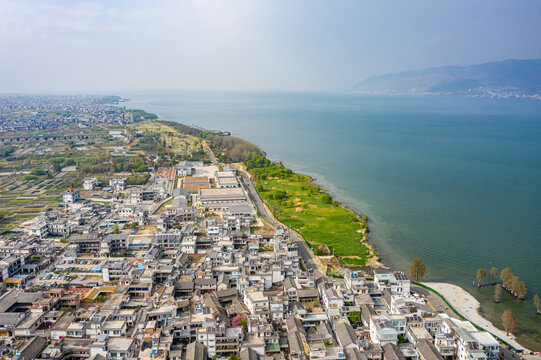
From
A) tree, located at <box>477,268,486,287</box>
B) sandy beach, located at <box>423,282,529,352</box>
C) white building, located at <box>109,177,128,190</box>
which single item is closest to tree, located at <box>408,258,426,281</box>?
sandy beach, located at <box>423,282,529,352</box>

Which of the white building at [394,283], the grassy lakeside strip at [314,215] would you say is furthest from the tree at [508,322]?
the grassy lakeside strip at [314,215]

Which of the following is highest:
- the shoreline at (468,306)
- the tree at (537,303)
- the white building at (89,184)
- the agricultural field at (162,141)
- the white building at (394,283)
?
the agricultural field at (162,141)

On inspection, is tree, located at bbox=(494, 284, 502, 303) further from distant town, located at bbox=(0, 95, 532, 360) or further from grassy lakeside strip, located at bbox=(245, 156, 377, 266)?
grassy lakeside strip, located at bbox=(245, 156, 377, 266)

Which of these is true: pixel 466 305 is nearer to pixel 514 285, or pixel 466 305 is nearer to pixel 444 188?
pixel 514 285

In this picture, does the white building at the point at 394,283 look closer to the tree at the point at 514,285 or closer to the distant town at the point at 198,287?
the distant town at the point at 198,287

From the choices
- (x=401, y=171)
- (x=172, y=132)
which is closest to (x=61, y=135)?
(x=172, y=132)
